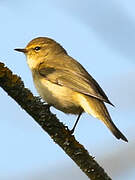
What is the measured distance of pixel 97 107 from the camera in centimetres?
441

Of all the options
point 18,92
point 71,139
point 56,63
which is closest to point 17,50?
point 56,63

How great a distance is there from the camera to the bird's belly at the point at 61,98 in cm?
476

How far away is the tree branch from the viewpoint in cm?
248

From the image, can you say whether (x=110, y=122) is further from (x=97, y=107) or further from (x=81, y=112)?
(x=81, y=112)

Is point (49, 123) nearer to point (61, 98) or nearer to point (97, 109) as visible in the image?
point (97, 109)

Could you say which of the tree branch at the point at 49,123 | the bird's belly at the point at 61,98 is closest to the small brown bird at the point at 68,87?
the bird's belly at the point at 61,98

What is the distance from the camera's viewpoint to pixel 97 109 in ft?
14.4

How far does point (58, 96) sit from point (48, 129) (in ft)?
6.61

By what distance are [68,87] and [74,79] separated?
19 cm

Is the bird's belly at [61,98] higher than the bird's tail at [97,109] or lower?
higher

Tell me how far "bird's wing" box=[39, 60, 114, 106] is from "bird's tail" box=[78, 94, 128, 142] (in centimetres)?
7

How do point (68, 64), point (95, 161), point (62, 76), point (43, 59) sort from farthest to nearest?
point (43, 59), point (68, 64), point (62, 76), point (95, 161)

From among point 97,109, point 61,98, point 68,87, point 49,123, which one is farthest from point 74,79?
point 49,123

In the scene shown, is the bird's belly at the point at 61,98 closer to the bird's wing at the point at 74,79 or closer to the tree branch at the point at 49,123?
the bird's wing at the point at 74,79
